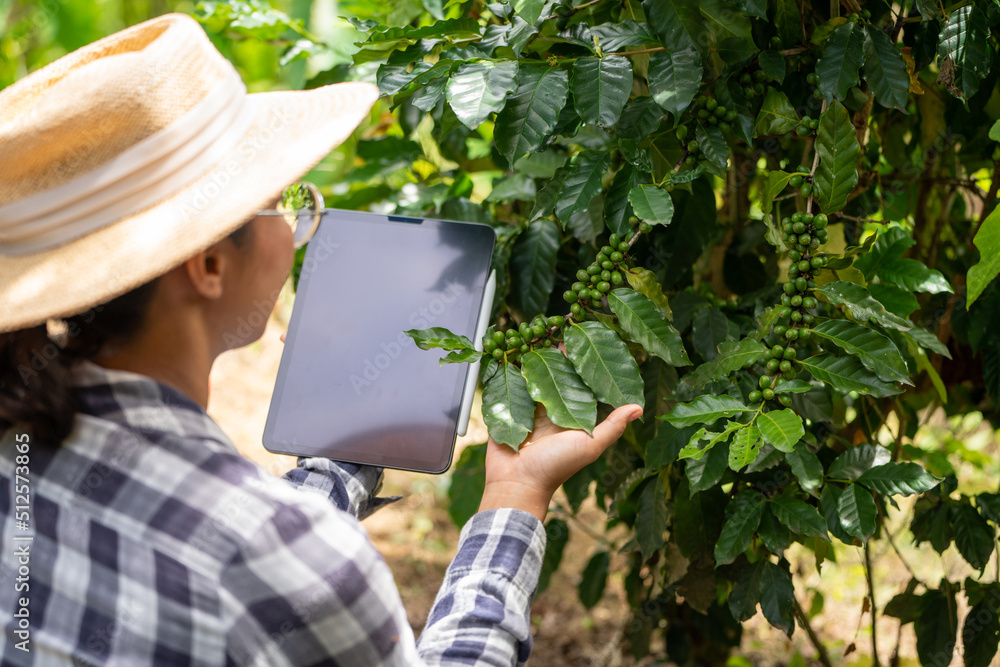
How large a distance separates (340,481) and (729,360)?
1.76ft

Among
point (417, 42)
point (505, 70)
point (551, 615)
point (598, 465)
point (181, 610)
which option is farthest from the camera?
point (551, 615)

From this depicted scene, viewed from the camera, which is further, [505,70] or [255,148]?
[505,70]

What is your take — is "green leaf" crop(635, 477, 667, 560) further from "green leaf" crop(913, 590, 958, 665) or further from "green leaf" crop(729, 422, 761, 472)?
"green leaf" crop(913, 590, 958, 665)

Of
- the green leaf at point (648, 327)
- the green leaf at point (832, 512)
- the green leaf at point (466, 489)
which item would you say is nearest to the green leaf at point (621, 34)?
the green leaf at point (648, 327)

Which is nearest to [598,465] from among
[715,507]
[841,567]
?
[715,507]

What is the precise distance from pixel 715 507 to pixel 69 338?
0.89m

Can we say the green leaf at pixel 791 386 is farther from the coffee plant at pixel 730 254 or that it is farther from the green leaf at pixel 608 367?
the green leaf at pixel 608 367

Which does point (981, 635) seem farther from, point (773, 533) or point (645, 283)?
point (645, 283)

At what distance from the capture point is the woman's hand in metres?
0.90

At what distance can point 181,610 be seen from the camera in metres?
0.64

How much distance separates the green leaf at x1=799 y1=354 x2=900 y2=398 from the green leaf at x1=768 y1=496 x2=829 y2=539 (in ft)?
0.62

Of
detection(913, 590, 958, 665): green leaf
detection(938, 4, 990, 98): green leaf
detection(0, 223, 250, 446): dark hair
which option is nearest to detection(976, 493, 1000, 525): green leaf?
detection(913, 590, 958, 665): green leaf

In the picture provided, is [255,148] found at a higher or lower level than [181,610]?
higher

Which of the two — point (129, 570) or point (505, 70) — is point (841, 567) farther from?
point (129, 570)
